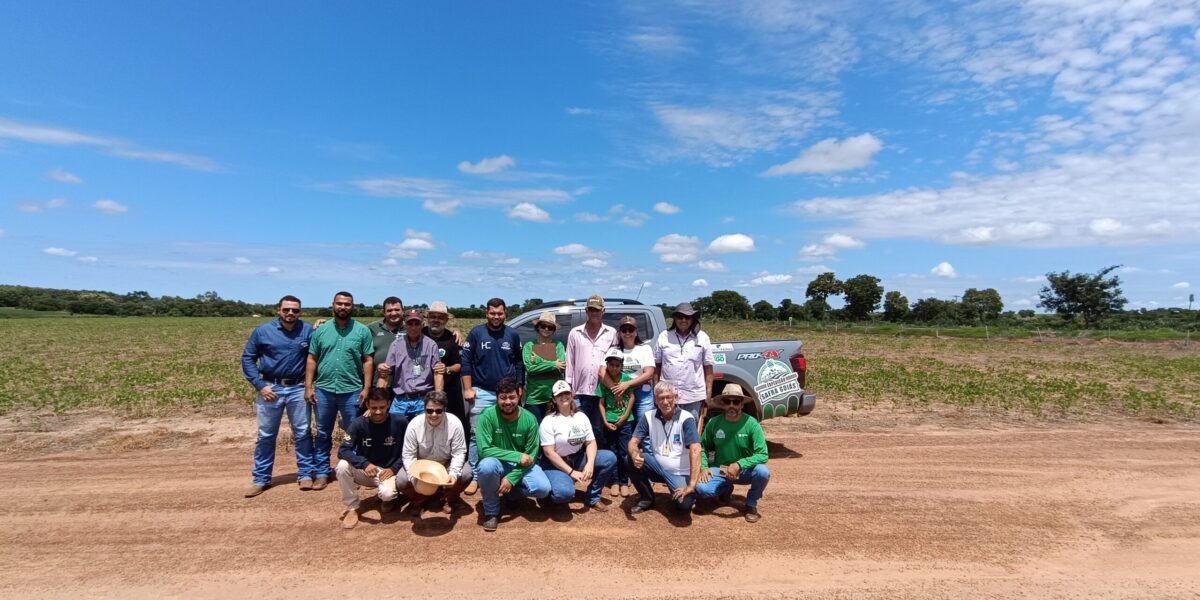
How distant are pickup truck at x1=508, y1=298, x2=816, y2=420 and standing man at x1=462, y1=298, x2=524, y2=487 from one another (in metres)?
1.38

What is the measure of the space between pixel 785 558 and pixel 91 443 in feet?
28.2

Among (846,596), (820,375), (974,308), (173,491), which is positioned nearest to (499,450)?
(846,596)

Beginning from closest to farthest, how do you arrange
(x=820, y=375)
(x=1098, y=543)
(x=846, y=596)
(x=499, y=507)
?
(x=846, y=596) < (x=1098, y=543) < (x=499, y=507) < (x=820, y=375)

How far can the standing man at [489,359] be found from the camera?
5172 mm

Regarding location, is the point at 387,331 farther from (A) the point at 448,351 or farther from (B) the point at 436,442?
(B) the point at 436,442

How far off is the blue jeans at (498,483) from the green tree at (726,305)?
6724 cm

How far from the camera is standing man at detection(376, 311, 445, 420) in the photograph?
517 centimetres

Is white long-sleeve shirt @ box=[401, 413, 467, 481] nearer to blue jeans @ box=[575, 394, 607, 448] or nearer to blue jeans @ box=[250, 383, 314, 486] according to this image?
blue jeans @ box=[575, 394, 607, 448]

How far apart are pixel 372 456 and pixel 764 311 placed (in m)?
74.6

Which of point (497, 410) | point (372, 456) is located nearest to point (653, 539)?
point (497, 410)

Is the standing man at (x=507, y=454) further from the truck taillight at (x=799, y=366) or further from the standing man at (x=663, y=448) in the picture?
the truck taillight at (x=799, y=366)

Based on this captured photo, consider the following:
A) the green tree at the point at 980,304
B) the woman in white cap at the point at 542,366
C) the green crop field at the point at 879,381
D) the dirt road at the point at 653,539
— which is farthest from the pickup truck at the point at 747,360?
the green tree at the point at 980,304

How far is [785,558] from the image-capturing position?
400cm

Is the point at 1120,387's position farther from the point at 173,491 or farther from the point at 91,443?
the point at 91,443
